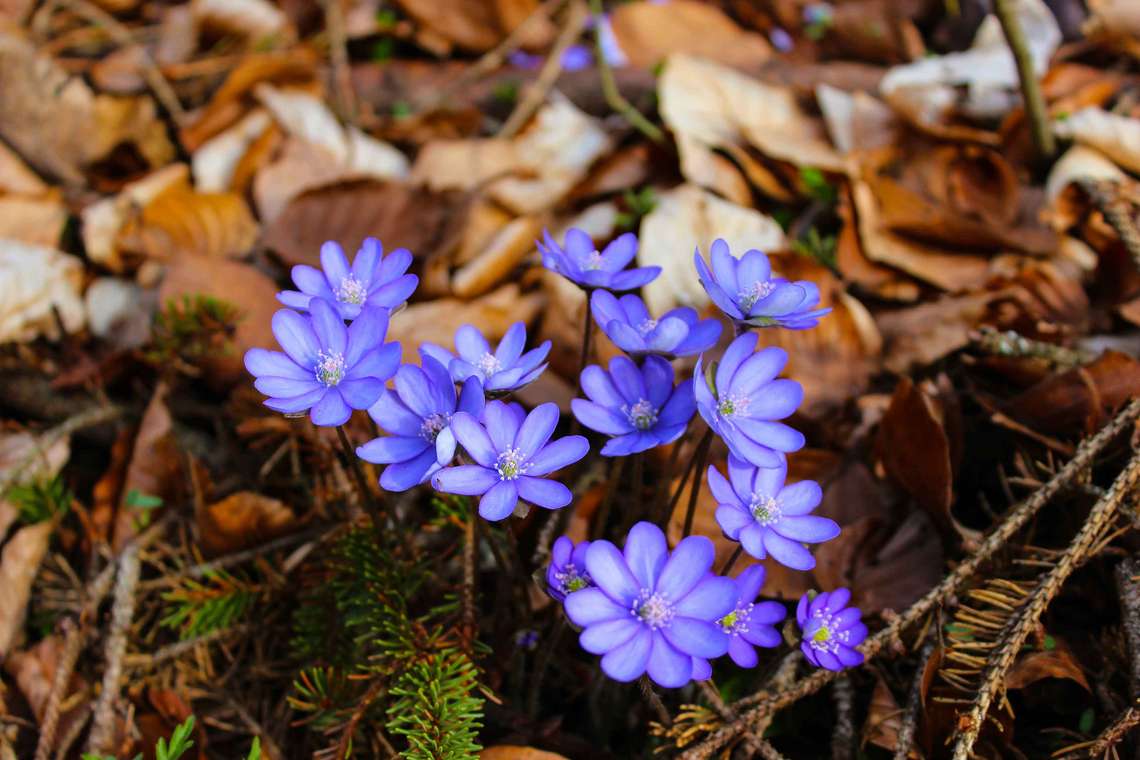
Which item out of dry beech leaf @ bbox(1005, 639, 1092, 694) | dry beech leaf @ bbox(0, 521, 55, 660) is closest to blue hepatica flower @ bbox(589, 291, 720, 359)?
dry beech leaf @ bbox(1005, 639, 1092, 694)

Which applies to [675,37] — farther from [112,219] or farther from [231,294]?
[112,219]

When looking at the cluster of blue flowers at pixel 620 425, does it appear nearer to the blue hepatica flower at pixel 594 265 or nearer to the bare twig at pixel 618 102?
the blue hepatica flower at pixel 594 265

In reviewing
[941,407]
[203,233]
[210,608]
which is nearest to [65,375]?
[203,233]

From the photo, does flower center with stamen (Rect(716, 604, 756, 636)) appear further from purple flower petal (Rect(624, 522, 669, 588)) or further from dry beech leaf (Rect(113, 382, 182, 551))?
dry beech leaf (Rect(113, 382, 182, 551))

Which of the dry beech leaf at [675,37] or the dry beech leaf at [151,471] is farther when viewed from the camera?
the dry beech leaf at [675,37]

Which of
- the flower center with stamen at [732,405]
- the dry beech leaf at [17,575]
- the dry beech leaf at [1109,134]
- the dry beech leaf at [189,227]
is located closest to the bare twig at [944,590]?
the flower center with stamen at [732,405]

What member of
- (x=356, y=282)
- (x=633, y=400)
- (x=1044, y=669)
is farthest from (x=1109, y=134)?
(x=356, y=282)
